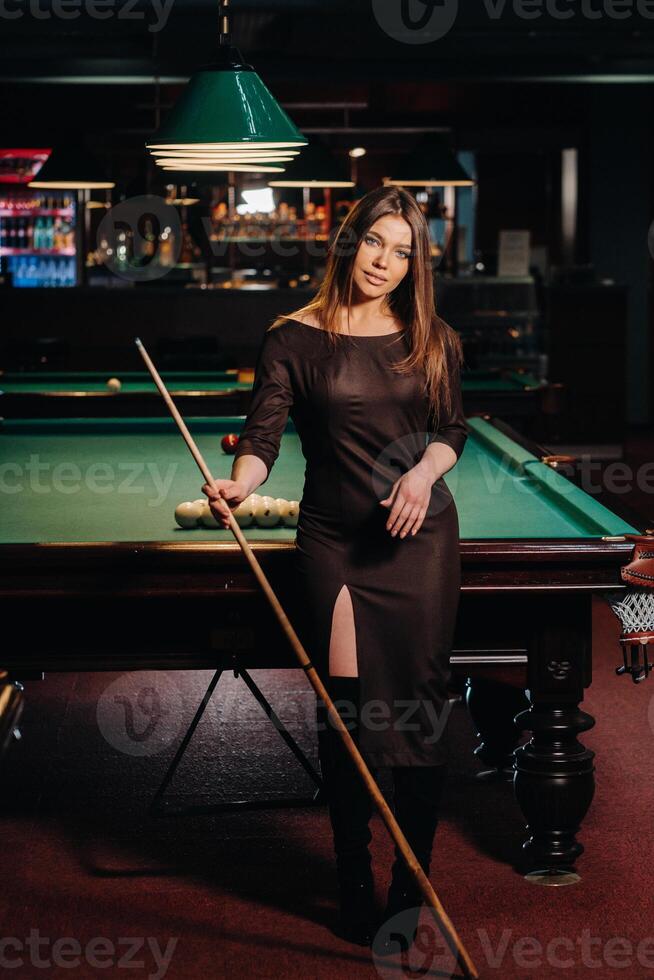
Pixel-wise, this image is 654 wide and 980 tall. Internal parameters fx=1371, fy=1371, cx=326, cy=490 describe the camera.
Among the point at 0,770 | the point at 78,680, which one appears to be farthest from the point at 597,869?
the point at 78,680

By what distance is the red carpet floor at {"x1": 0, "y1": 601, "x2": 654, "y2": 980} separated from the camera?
9.07 ft

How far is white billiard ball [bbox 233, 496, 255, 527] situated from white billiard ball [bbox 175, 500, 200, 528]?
0.09 meters

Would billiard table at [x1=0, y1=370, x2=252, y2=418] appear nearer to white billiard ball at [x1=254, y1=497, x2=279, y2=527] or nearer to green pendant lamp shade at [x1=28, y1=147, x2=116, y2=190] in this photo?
green pendant lamp shade at [x1=28, y1=147, x2=116, y2=190]

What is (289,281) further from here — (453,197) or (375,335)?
(375,335)

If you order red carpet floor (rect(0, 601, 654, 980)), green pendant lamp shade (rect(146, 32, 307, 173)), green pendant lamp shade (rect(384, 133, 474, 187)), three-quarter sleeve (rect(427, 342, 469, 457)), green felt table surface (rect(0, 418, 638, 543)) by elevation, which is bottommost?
red carpet floor (rect(0, 601, 654, 980))

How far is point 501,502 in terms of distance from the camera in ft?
11.3

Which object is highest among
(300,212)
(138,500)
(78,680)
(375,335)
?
(300,212)

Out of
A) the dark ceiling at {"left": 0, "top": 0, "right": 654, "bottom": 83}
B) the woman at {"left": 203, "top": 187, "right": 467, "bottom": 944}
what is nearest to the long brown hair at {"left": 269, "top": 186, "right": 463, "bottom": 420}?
the woman at {"left": 203, "top": 187, "right": 467, "bottom": 944}

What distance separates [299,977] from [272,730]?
5.58 feet

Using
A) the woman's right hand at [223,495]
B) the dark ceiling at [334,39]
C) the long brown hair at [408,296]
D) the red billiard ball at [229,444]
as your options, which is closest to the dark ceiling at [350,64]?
the dark ceiling at [334,39]

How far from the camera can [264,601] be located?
300cm

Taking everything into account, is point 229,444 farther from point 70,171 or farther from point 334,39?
point 334,39

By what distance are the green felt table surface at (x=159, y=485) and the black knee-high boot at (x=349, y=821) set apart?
1.38ft

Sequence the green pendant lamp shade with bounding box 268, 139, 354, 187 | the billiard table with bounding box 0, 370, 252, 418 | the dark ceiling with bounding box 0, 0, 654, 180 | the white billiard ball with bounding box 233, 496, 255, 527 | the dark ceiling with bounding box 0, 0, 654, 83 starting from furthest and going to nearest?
the dark ceiling with bounding box 0, 0, 654, 180, the dark ceiling with bounding box 0, 0, 654, 83, the green pendant lamp shade with bounding box 268, 139, 354, 187, the billiard table with bounding box 0, 370, 252, 418, the white billiard ball with bounding box 233, 496, 255, 527
